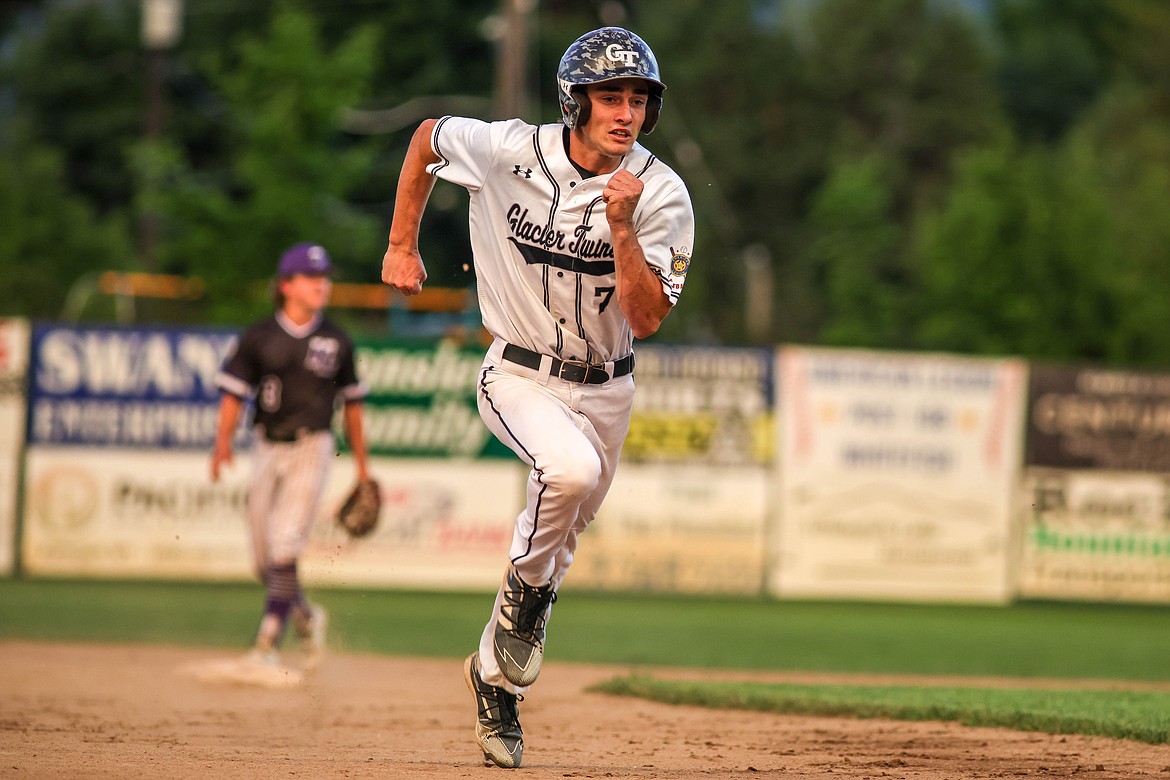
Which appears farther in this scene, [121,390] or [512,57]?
[512,57]

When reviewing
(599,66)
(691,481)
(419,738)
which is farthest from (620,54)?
(691,481)

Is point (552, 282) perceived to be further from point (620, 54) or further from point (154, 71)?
point (154, 71)

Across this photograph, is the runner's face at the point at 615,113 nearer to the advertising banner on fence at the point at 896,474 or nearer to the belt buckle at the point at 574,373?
the belt buckle at the point at 574,373

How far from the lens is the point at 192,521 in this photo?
14484 mm

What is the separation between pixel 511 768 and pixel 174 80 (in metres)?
39.7

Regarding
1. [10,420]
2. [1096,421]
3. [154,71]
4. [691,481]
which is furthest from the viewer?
[154,71]

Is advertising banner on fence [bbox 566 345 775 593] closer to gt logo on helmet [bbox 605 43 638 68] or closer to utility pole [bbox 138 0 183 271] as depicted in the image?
gt logo on helmet [bbox 605 43 638 68]

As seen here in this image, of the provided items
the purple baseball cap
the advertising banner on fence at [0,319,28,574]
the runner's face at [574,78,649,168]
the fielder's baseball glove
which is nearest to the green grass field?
the advertising banner on fence at [0,319,28,574]

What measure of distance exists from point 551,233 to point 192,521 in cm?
951

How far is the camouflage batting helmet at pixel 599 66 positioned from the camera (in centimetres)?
563

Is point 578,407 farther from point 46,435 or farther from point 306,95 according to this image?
point 306,95

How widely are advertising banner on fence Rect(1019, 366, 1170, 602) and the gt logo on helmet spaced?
10831mm

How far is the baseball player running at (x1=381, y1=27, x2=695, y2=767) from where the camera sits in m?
5.68

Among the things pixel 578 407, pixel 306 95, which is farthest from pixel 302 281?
pixel 306 95
